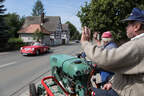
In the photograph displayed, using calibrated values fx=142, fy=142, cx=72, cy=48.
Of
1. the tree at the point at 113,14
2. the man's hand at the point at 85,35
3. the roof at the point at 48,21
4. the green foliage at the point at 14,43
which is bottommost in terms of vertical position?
the green foliage at the point at 14,43

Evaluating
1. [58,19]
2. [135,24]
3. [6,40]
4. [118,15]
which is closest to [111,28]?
[118,15]

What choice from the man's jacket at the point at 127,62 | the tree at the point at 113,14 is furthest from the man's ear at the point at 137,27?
the tree at the point at 113,14

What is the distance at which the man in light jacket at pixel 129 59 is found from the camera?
4.09ft

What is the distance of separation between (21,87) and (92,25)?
8258mm

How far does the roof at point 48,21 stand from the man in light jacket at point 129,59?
4776cm

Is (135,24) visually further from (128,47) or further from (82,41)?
(82,41)

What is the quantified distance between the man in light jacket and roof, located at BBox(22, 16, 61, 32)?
47756 mm

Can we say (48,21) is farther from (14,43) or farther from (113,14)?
(113,14)

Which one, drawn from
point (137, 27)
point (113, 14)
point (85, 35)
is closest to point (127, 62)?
point (137, 27)

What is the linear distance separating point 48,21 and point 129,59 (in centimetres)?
5130

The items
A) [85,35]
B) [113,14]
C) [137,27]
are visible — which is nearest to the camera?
[137,27]

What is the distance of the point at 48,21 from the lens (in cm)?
5084

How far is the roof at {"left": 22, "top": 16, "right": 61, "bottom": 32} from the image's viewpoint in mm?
48719

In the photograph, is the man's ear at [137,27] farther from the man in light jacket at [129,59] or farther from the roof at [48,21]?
the roof at [48,21]
